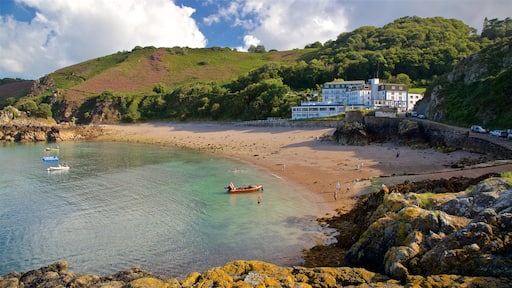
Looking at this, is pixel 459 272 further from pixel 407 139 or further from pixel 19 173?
pixel 19 173

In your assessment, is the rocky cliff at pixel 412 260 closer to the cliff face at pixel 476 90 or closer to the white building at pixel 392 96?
the cliff face at pixel 476 90

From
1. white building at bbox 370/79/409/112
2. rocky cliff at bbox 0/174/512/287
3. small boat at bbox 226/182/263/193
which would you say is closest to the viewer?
rocky cliff at bbox 0/174/512/287

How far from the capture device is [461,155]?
3403cm

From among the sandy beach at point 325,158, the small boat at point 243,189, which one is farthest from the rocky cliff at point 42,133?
the small boat at point 243,189

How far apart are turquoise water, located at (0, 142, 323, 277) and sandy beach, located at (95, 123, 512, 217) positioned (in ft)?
7.66

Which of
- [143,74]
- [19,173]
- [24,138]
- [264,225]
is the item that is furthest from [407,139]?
[143,74]

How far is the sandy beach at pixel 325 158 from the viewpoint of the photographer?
2602cm

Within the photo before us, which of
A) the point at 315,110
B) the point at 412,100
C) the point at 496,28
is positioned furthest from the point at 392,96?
the point at 496,28

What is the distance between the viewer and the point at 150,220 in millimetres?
22812

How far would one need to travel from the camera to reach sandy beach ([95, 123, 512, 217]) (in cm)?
2602

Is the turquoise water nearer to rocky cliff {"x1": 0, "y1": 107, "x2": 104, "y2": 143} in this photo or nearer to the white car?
the white car

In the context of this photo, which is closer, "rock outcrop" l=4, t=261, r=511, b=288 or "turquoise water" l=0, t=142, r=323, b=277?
"rock outcrop" l=4, t=261, r=511, b=288

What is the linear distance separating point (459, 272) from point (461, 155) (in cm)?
2776

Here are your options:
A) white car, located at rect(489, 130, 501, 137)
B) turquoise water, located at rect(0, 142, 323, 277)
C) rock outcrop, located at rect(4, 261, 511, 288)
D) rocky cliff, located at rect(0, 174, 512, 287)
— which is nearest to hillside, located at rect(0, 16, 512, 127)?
white car, located at rect(489, 130, 501, 137)
